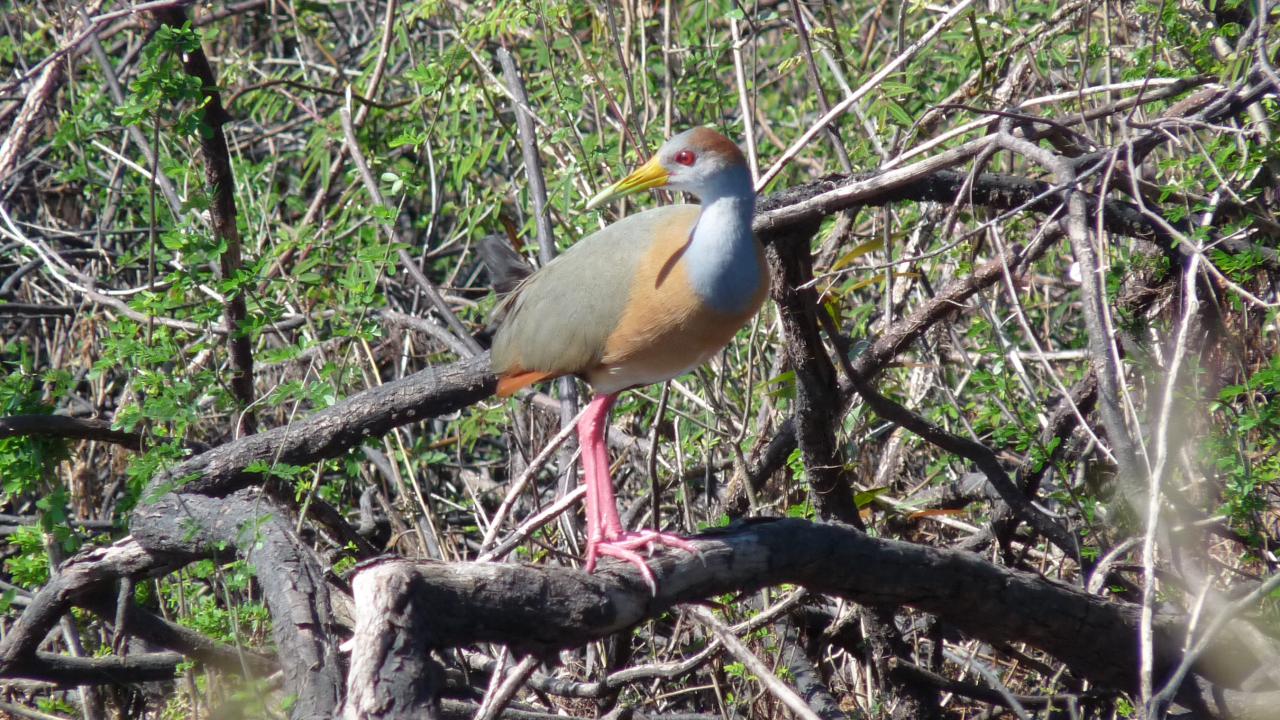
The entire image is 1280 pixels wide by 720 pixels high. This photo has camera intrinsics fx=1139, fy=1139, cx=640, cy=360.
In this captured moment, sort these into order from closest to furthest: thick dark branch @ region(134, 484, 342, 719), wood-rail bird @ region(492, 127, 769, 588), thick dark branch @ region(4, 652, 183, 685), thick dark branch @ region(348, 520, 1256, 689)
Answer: thick dark branch @ region(348, 520, 1256, 689)
thick dark branch @ region(134, 484, 342, 719)
wood-rail bird @ region(492, 127, 769, 588)
thick dark branch @ region(4, 652, 183, 685)

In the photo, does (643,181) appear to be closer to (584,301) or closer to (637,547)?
(584,301)

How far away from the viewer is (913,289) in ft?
17.6

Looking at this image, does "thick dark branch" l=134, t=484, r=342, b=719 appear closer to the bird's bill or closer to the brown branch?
the brown branch

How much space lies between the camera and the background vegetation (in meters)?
3.70

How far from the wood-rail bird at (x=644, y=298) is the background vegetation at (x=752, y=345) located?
26cm

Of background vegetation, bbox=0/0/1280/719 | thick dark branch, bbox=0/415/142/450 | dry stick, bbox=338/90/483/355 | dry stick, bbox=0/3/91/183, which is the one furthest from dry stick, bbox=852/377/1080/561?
dry stick, bbox=0/3/91/183

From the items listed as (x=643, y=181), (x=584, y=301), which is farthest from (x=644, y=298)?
(x=643, y=181)

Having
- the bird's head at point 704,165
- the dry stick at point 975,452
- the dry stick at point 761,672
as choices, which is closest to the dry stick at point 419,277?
the bird's head at point 704,165

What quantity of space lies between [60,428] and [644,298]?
217cm

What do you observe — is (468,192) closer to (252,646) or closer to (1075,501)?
(252,646)

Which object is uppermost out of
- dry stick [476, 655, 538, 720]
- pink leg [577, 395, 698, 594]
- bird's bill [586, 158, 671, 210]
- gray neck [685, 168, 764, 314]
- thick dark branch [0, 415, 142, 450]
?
bird's bill [586, 158, 671, 210]

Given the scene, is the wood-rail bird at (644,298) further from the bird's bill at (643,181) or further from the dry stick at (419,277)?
the dry stick at (419,277)

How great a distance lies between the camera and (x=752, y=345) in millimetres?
4508

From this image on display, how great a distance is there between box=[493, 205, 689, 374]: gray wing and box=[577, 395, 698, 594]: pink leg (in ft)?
0.88
